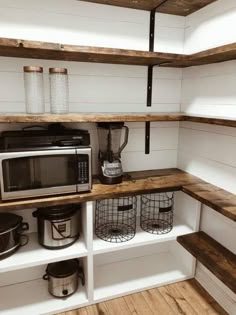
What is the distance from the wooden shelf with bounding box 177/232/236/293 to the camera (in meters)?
1.35

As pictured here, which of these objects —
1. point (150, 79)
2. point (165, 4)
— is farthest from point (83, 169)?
point (165, 4)

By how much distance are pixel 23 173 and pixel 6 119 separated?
0.96 feet

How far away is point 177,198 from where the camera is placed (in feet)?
6.71

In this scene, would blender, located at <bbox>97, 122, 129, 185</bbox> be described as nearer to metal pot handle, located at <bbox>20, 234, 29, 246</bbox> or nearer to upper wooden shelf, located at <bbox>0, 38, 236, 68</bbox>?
upper wooden shelf, located at <bbox>0, 38, 236, 68</bbox>

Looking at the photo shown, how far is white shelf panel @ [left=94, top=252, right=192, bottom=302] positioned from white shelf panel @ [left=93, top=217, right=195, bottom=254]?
0.34 meters

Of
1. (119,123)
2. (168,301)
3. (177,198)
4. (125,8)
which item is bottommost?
(168,301)

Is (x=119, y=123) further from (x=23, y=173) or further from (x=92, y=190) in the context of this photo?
(x=23, y=173)

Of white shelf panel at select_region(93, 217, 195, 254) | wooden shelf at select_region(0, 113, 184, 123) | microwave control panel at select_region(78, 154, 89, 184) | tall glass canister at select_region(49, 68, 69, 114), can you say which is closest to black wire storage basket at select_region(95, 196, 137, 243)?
white shelf panel at select_region(93, 217, 195, 254)

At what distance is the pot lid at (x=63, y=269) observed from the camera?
5.37 ft

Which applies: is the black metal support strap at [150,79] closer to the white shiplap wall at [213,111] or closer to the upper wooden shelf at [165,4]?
the upper wooden shelf at [165,4]

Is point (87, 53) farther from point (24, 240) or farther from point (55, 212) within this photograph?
point (24, 240)

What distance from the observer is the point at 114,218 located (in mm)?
1993

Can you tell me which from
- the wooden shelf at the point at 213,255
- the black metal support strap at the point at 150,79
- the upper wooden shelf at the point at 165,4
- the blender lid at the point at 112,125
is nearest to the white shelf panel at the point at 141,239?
the wooden shelf at the point at 213,255

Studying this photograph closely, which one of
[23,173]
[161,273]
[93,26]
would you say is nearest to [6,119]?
[23,173]
